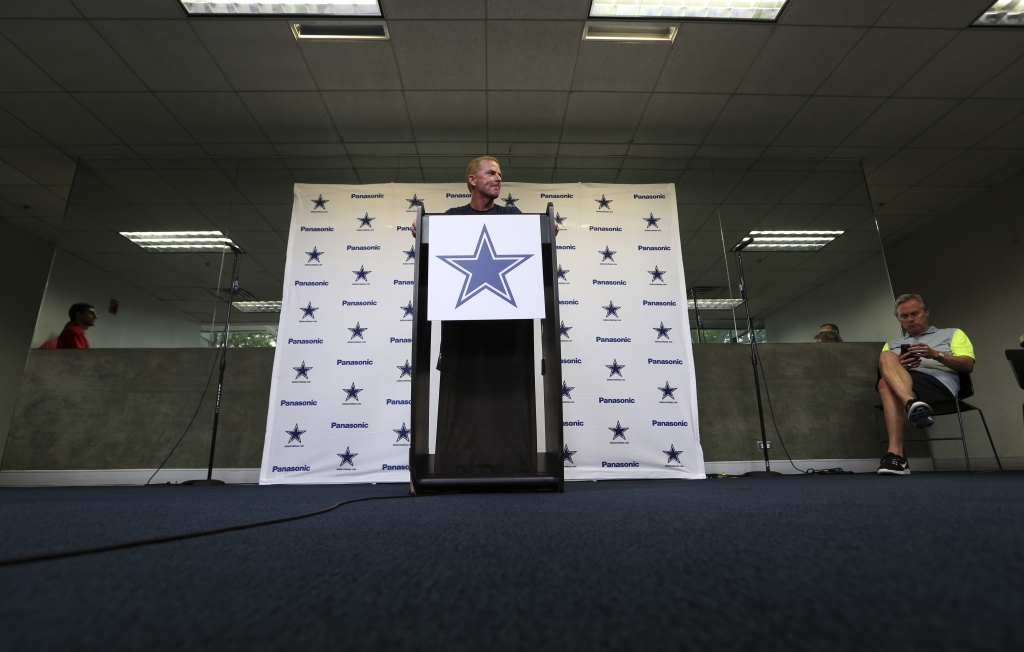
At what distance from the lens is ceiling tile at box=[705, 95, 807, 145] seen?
3.67m

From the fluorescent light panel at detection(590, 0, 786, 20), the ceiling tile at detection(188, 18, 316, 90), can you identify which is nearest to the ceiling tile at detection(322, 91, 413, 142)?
the ceiling tile at detection(188, 18, 316, 90)

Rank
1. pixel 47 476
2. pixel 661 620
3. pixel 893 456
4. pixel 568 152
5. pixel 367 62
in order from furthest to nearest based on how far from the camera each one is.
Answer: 1. pixel 568 152
2. pixel 47 476
3. pixel 367 62
4. pixel 893 456
5. pixel 661 620

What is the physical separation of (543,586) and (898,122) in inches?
197

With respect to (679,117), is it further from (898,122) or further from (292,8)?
(292,8)

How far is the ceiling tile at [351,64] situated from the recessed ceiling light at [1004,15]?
378cm

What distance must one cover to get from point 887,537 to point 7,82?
533 centimetres

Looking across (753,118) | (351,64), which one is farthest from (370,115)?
(753,118)

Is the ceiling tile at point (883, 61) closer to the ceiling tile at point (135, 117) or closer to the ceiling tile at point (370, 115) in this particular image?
the ceiling tile at point (370, 115)

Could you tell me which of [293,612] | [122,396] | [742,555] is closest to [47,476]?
[122,396]

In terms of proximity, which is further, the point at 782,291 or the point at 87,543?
the point at 782,291

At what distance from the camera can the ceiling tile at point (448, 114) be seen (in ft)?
11.8

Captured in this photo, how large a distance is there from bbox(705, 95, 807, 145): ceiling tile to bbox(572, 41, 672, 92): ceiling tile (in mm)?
749

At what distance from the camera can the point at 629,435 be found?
11.2 ft

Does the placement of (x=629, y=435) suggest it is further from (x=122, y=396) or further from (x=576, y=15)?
(x=122, y=396)
